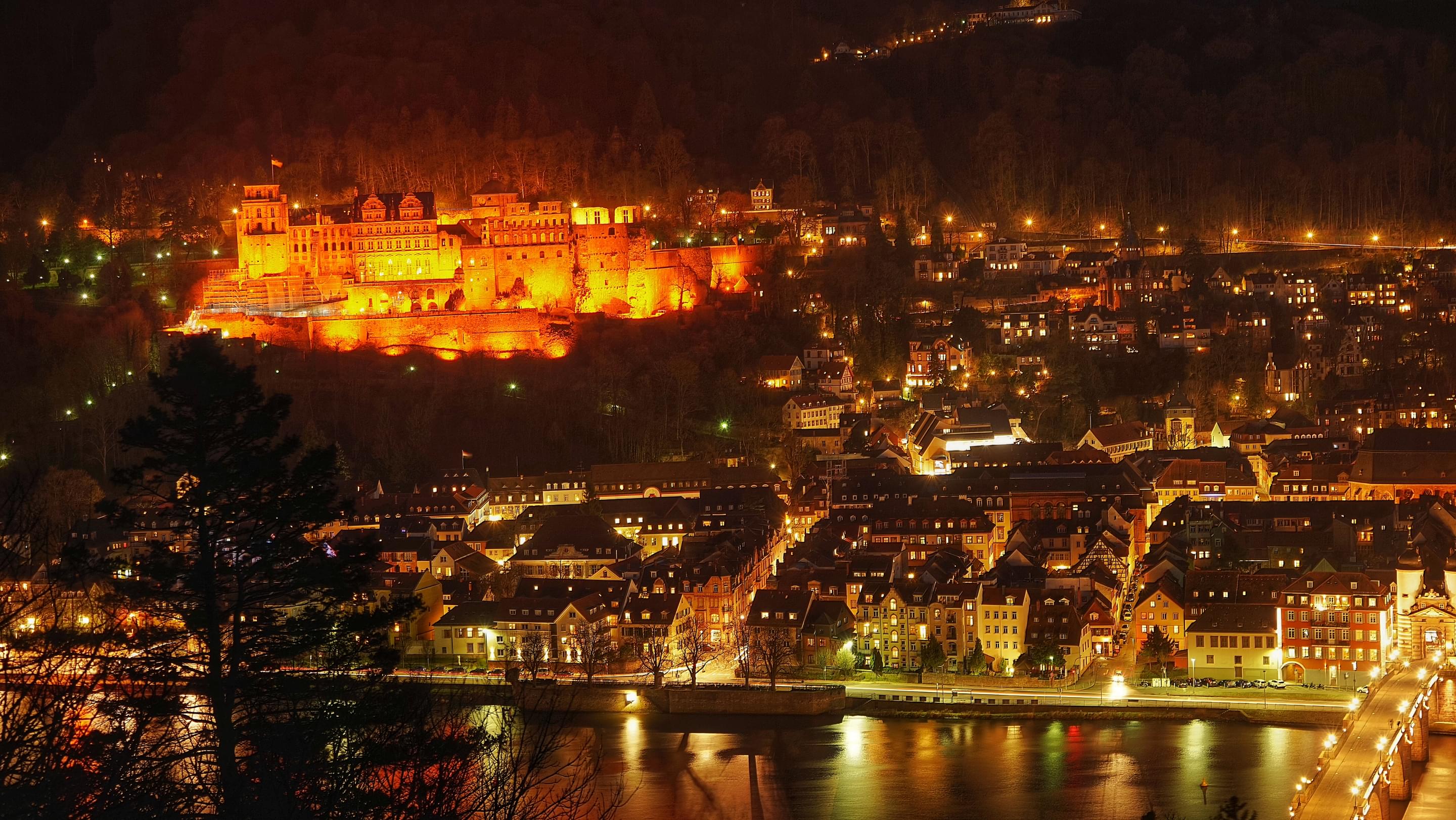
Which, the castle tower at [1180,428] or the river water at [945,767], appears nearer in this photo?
the river water at [945,767]

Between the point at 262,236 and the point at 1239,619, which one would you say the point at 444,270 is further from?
the point at 1239,619

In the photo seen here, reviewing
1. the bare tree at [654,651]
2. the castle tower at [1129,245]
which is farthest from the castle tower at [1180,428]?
the bare tree at [654,651]

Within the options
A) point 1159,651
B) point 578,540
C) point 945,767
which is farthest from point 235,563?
point 578,540

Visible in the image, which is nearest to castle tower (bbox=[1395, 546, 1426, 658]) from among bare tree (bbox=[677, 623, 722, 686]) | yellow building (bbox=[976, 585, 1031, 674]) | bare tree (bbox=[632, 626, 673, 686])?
yellow building (bbox=[976, 585, 1031, 674])

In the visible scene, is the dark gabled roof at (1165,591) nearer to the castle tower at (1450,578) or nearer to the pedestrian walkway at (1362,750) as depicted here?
the pedestrian walkway at (1362,750)

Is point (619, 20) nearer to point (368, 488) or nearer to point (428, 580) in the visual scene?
point (368, 488)
